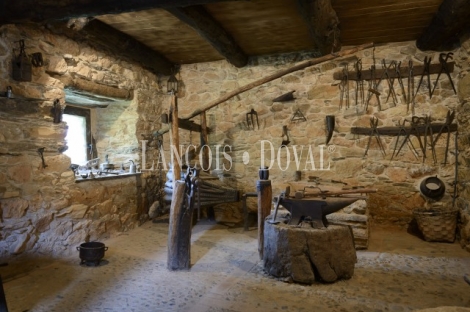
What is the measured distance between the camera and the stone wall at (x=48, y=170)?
9.59 ft

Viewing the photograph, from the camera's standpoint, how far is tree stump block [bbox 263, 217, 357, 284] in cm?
266

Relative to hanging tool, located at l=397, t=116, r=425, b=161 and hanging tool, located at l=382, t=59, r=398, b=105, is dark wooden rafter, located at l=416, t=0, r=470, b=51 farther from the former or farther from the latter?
hanging tool, located at l=397, t=116, r=425, b=161

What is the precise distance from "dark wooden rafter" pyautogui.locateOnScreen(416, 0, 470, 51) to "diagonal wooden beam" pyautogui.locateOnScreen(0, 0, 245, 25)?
2532 mm

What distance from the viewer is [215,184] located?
4.48 m

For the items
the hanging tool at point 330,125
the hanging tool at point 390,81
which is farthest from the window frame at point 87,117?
the hanging tool at point 390,81

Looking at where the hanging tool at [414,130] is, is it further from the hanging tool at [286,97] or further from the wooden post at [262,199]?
the wooden post at [262,199]

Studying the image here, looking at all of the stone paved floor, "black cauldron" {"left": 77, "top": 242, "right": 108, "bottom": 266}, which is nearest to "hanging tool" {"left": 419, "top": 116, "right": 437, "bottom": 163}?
the stone paved floor

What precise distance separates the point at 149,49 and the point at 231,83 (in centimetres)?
131

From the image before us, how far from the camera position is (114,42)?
4.02m

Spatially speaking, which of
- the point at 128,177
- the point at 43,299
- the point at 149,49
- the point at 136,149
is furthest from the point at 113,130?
the point at 43,299

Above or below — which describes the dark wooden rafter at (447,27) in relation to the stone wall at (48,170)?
above

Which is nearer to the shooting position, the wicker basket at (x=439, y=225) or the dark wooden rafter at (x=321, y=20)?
the dark wooden rafter at (x=321, y=20)

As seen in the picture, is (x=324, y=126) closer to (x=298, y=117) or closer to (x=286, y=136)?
(x=298, y=117)

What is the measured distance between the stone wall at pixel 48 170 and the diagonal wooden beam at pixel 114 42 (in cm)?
9
